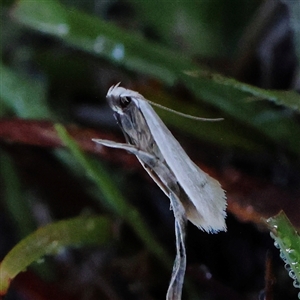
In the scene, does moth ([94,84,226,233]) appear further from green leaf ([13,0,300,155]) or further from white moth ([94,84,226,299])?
green leaf ([13,0,300,155])

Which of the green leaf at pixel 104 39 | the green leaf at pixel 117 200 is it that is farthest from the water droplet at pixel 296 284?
the green leaf at pixel 104 39

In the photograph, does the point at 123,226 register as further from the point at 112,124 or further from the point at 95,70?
the point at 95,70

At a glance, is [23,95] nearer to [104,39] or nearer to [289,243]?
[104,39]

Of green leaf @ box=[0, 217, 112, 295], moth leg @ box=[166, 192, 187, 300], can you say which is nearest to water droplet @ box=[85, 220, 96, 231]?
green leaf @ box=[0, 217, 112, 295]

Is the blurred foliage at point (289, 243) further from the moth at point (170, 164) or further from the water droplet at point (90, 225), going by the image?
the water droplet at point (90, 225)

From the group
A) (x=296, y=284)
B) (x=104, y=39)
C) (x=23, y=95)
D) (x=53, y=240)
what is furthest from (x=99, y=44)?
(x=296, y=284)

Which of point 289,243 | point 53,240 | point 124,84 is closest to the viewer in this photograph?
point 289,243

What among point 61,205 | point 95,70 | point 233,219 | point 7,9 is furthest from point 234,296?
point 7,9
